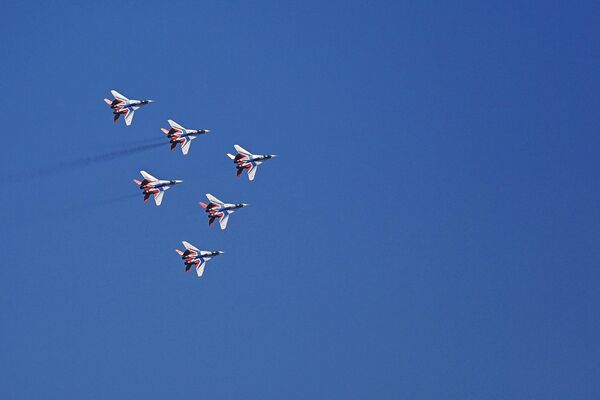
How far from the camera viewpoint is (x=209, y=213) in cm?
16575

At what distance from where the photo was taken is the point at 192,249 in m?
167

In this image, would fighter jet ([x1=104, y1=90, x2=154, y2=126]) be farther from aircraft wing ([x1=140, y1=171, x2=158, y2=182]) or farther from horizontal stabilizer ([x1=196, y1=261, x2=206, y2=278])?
horizontal stabilizer ([x1=196, y1=261, x2=206, y2=278])

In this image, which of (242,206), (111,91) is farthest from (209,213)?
(111,91)

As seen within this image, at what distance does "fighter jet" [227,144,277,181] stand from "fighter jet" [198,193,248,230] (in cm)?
352

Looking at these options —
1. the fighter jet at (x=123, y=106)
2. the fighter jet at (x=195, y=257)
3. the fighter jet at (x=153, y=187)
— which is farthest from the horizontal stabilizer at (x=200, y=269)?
the fighter jet at (x=123, y=106)

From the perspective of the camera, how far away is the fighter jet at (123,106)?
16112 centimetres

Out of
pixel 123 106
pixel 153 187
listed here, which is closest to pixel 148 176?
pixel 153 187

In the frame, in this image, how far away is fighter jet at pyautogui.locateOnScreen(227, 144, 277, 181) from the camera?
16500cm

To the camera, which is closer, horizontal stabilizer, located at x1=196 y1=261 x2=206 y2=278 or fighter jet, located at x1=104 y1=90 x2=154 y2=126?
fighter jet, located at x1=104 y1=90 x2=154 y2=126

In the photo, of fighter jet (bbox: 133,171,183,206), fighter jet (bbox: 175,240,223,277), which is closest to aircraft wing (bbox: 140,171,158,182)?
fighter jet (bbox: 133,171,183,206)

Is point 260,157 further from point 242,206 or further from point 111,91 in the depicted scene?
point 111,91

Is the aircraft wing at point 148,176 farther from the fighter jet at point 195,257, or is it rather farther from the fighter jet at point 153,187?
the fighter jet at point 195,257

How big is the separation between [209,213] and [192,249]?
13.0ft

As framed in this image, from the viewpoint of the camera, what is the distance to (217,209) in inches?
6535
